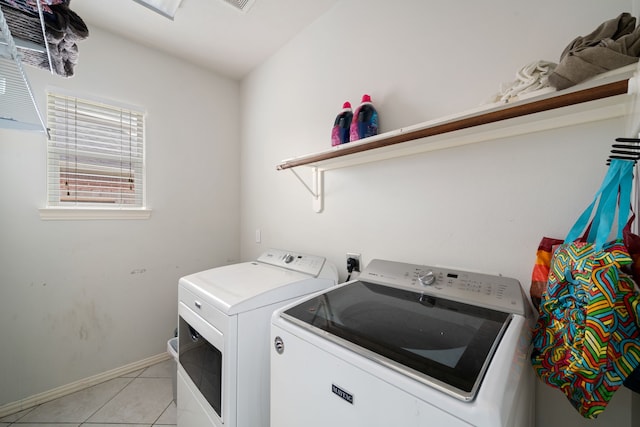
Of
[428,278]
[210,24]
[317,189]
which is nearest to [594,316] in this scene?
[428,278]

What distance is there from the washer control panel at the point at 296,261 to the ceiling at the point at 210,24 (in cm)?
168

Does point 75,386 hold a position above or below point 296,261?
below

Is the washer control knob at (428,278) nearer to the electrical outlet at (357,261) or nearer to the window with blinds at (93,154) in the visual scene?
the electrical outlet at (357,261)

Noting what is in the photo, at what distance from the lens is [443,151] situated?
1.20m

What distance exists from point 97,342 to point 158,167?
145 centimetres

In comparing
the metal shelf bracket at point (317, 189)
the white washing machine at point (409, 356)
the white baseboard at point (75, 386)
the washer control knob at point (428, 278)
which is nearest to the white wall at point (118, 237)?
the white baseboard at point (75, 386)

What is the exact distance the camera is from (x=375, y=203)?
1459mm

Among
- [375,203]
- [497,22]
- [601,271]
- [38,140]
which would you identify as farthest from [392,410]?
[38,140]

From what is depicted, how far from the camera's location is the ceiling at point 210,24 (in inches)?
66.2

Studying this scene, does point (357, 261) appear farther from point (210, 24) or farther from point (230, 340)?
point (210, 24)

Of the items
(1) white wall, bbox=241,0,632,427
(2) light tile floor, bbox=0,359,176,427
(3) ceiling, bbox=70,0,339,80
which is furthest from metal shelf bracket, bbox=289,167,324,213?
(2) light tile floor, bbox=0,359,176,427

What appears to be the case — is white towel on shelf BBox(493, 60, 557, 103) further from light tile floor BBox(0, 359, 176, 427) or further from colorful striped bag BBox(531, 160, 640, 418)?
light tile floor BBox(0, 359, 176, 427)

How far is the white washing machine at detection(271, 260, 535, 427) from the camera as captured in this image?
0.52m

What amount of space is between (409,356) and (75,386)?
2.53 metres
